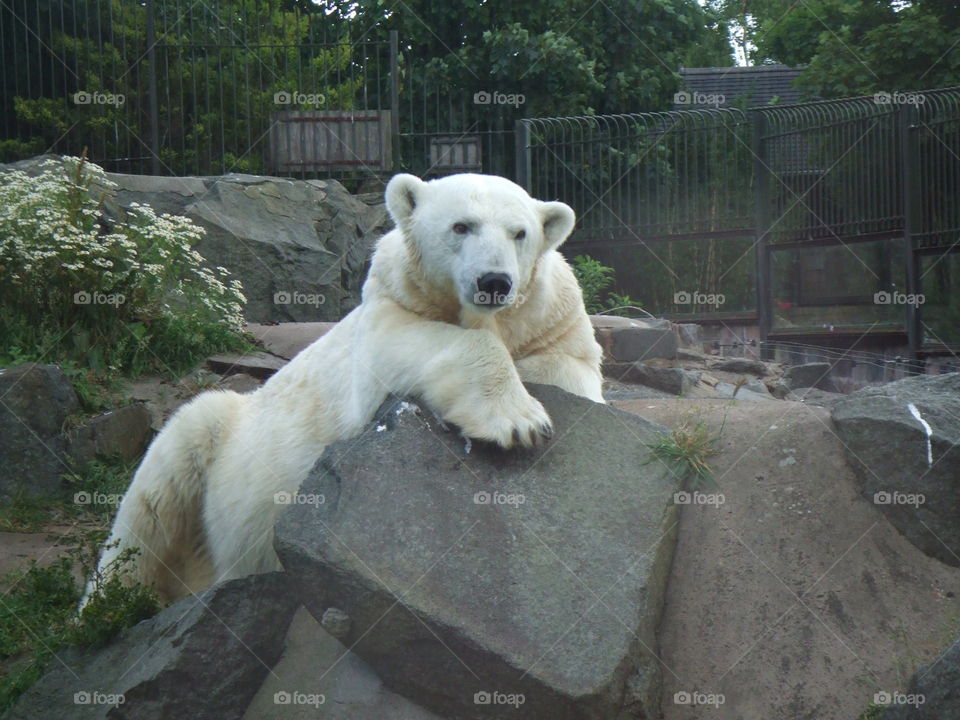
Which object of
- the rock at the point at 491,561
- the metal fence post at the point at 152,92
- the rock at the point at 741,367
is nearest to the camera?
the rock at the point at 491,561

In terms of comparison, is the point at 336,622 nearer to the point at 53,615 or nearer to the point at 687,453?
the point at 687,453

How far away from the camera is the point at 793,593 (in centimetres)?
382

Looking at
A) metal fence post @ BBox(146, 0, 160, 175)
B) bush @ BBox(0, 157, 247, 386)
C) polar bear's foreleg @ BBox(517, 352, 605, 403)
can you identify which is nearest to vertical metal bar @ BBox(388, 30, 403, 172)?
metal fence post @ BBox(146, 0, 160, 175)

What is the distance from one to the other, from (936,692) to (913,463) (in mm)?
1155

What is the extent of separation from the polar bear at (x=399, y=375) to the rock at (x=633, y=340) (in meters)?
3.87

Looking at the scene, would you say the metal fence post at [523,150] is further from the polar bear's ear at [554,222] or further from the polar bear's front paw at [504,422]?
the polar bear's front paw at [504,422]

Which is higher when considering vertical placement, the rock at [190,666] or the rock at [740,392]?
the rock at [740,392]

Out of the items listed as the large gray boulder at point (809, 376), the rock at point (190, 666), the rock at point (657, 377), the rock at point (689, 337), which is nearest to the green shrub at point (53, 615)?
the rock at point (190, 666)

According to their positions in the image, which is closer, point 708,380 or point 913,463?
point 913,463

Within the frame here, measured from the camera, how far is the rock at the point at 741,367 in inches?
359

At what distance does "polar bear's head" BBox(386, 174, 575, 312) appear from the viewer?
3.86 m

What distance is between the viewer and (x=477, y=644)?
343 centimetres

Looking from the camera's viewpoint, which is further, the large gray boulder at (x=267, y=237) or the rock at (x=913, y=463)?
the large gray boulder at (x=267, y=237)

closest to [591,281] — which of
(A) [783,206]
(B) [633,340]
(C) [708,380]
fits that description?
(B) [633,340]
